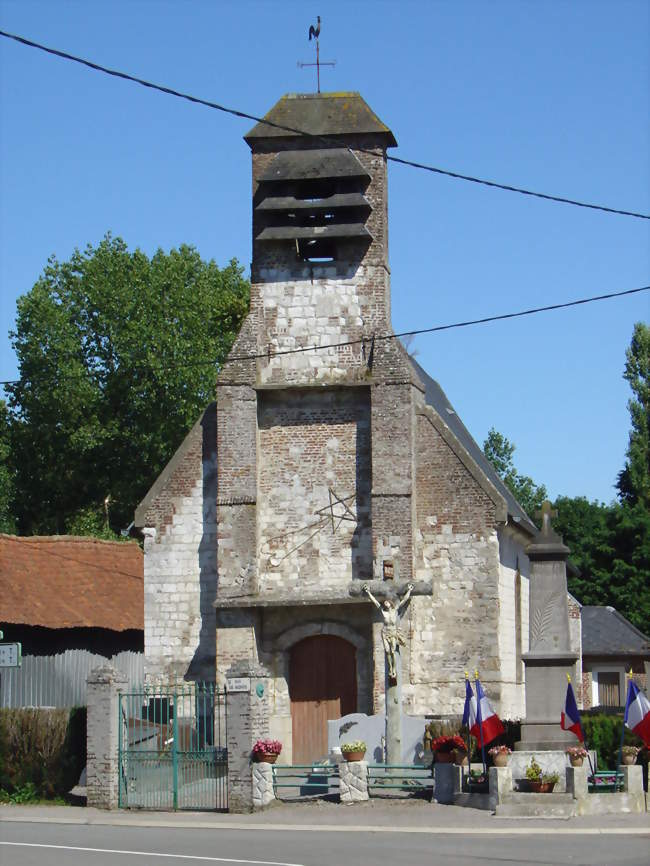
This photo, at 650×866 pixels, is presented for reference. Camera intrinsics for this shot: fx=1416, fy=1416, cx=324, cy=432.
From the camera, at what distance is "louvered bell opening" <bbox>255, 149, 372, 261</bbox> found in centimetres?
2742

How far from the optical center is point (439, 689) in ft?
86.1

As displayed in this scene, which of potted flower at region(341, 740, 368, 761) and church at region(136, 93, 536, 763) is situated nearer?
potted flower at region(341, 740, 368, 761)

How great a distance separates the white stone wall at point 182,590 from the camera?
89.9 feet

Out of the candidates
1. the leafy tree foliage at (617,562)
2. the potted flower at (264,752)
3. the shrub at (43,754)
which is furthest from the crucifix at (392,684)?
the leafy tree foliage at (617,562)

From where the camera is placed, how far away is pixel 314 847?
629 inches

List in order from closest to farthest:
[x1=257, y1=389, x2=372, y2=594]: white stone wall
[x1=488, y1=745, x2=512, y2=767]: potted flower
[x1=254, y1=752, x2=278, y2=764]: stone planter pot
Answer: [x1=488, y1=745, x2=512, y2=767]: potted flower, [x1=254, y1=752, x2=278, y2=764]: stone planter pot, [x1=257, y1=389, x2=372, y2=594]: white stone wall

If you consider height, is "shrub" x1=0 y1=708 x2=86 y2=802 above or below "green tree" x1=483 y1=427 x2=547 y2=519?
below

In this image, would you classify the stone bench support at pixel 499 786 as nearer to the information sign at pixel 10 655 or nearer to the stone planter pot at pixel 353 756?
the stone planter pot at pixel 353 756

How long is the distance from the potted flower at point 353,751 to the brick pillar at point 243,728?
4.06 ft

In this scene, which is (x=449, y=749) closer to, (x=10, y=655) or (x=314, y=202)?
(x=10, y=655)

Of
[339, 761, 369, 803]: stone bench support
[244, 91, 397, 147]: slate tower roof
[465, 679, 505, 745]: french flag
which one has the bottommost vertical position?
[339, 761, 369, 803]: stone bench support

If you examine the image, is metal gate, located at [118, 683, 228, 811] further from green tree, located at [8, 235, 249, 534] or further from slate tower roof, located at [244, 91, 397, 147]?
green tree, located at [8, 235, 249, 534]

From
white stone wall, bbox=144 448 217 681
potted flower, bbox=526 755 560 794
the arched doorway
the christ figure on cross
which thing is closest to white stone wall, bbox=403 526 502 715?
the arched doorway

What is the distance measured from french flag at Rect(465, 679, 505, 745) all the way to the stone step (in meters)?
1.97
